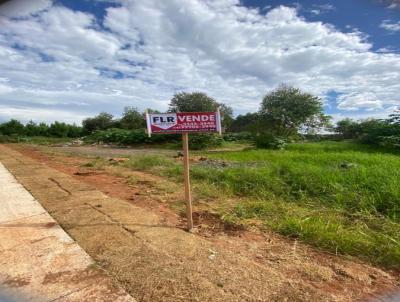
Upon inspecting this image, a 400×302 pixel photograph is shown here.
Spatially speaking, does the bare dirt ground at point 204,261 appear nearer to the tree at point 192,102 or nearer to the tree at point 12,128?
the tree at point 192,102

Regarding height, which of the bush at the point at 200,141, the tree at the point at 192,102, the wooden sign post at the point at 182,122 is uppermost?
the tree at the point at 192,102

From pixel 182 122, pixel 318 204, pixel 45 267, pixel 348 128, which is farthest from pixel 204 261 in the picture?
pixel 348 128

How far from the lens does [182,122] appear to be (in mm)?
3139

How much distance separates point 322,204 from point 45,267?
3.63 metres

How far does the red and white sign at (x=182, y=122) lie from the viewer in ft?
10.2

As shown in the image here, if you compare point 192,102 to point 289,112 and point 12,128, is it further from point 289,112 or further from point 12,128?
point 12,128

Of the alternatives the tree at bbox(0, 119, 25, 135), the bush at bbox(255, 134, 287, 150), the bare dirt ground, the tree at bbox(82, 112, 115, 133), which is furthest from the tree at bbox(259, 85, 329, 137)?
the tree at bbox(0, 119, 25, 135)

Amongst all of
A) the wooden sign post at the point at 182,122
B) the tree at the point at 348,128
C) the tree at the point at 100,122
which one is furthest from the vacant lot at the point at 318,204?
the tree at the point at 100,122

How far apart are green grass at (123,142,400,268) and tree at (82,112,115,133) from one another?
33.5 metres

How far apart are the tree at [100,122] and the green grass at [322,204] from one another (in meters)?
33.5

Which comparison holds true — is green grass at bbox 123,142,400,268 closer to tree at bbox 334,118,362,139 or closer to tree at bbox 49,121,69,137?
tree at bbox 334,118,362,139

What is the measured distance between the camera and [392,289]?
2.23m

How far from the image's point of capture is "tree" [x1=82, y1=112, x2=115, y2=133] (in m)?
38.3

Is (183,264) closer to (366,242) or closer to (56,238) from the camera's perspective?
(56,238)
